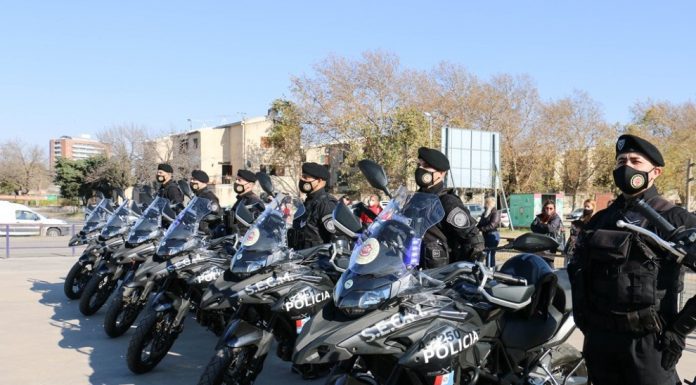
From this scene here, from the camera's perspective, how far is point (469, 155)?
37.3ft

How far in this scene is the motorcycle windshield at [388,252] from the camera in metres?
3.27

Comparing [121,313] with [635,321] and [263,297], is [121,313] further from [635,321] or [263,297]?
[635,321]

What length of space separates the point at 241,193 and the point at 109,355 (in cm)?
288

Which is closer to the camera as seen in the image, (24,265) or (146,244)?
(146,244)

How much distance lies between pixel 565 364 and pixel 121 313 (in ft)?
16.0

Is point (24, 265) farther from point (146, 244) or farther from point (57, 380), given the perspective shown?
point (57, 380)

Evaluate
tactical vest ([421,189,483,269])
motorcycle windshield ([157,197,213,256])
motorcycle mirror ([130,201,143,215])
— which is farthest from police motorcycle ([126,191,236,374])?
motorcycle mirror ([130,201,143,215])

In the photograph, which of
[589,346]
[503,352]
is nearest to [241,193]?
[503,352]

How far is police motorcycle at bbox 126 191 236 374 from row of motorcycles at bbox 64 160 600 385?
0.01m

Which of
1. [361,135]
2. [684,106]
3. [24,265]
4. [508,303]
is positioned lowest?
[24,265]

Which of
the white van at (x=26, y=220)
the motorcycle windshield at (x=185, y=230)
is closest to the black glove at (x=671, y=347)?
the motorcycle windshield at (x=185, y=230)

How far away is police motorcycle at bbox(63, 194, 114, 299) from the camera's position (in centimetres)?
906

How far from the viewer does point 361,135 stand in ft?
100

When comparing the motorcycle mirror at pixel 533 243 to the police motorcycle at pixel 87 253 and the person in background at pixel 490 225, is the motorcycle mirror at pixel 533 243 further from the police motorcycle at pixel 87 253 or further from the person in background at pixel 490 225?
the person in background at pixel 490 225
